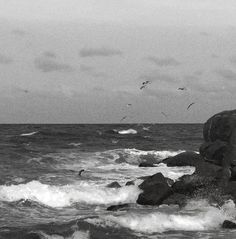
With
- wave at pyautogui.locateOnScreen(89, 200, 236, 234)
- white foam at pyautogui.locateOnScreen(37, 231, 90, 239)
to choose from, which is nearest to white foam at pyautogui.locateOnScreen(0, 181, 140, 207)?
wave at pyautogui.locateOnScreen(89, 200, 236, 234)

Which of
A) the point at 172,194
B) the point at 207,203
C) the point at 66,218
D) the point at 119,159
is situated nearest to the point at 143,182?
the point at 172,194

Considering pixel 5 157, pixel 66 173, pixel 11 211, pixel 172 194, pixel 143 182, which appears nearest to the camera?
pixel 11 211

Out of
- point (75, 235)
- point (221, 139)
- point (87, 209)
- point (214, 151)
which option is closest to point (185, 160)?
point (214, 151)

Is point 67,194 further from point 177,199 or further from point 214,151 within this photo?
point 214,151

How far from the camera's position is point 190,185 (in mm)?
23859

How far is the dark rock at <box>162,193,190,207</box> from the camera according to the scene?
21.8m

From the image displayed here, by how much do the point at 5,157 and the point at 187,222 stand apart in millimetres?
25876

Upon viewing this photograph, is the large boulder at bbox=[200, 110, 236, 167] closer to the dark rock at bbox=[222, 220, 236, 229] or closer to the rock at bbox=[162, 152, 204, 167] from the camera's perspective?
the rock at bbox=[162, 152, 204, 167]

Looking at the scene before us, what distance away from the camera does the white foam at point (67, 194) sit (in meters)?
23.5

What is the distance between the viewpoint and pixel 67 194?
24484 millimetres

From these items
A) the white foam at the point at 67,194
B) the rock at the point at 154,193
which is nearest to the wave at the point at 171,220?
the rock at the point at 154,193

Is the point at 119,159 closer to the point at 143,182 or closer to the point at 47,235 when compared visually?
the point at 143,182

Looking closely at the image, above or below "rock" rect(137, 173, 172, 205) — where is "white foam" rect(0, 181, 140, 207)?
below

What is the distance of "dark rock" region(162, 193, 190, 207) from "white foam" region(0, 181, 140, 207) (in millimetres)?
1816
